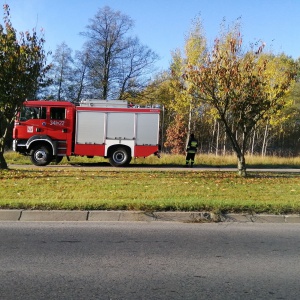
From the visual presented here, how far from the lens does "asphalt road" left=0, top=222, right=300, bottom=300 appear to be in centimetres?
410

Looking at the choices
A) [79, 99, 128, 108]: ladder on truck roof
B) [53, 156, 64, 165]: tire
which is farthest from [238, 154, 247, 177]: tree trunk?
[53, 156, 64, 165]: tire

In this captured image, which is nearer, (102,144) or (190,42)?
(102,144)

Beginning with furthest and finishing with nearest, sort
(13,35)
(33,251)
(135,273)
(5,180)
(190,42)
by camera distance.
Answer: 1. (190,42)
2. (13,35)
3. (5,180)
4. (33,251)
5. (135,273)

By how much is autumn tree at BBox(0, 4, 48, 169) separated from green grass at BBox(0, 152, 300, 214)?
2574mm

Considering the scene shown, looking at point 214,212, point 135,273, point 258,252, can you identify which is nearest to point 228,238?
point 258,252

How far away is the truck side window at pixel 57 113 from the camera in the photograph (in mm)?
18359

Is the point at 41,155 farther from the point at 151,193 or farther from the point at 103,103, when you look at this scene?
the point at 151,193

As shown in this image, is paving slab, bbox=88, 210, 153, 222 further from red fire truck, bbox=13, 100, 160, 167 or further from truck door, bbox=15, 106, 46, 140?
truck door, bbox=15, 106, 46, 140

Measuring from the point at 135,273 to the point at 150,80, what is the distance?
3425 cm

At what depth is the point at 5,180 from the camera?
11.7 metres

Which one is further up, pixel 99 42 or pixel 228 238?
pixel 99 42

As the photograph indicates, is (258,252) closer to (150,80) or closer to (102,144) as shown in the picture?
(102,144)

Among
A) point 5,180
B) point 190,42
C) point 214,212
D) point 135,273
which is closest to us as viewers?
point 135,273

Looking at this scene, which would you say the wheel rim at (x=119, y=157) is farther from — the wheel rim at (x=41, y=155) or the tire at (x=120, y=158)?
the wheel rim at (x=41, y=155)
